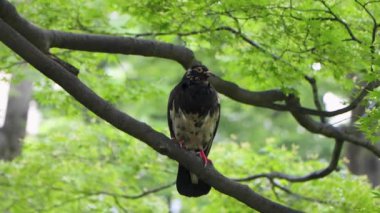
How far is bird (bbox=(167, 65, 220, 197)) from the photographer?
5.95 m

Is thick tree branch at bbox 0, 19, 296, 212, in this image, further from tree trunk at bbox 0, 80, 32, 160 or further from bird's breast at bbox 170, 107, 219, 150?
tree trunk at bbox 0, 80, 32, 160

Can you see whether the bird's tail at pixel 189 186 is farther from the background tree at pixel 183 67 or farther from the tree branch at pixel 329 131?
the tree branch at pixel 329 131

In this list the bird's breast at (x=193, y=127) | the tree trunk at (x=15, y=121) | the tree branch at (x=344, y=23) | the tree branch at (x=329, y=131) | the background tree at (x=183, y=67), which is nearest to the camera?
the background tree at (x=183, y=67)

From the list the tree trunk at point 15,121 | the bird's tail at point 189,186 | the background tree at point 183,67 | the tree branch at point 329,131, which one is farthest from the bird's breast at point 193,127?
the tree trunk at point 15,121

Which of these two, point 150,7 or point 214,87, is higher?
point 150,7

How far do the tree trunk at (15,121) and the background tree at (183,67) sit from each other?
90.4 inches

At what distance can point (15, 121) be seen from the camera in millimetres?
11297

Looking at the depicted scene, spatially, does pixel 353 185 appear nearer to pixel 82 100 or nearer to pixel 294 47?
pixel 294 47

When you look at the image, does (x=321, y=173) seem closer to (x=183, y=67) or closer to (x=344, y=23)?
(x=183, y=67)

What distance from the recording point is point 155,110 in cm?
→ 1467

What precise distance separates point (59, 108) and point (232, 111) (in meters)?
8.59

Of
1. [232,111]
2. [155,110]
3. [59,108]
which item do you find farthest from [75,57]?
[232,111]

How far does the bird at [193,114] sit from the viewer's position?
5.95m

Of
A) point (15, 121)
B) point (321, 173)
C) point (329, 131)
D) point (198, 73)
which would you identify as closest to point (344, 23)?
point (198, 73)
